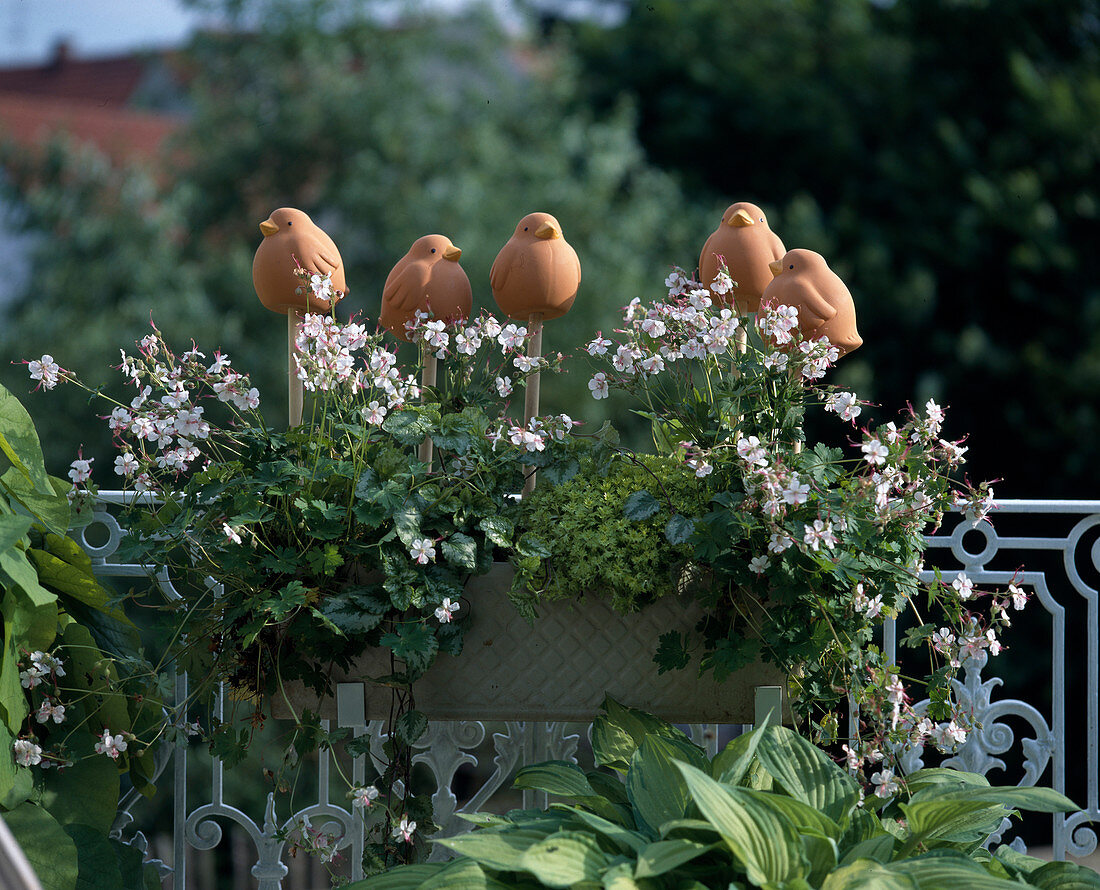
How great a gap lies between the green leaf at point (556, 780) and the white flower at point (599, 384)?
63 centimetres

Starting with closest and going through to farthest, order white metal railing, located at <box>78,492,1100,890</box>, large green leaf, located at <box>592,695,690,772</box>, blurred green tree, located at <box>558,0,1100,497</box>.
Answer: large green leaf, located at <box>592,695,690,772</box>
white metal railing, located at <box>78,492,1100,890</box>
blurred green tree, located at <box>558,0,1100,497</box>

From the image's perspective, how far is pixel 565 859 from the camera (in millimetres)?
1318

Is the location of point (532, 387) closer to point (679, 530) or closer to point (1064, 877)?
point (679, 530)

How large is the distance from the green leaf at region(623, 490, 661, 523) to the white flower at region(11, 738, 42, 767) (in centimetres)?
99

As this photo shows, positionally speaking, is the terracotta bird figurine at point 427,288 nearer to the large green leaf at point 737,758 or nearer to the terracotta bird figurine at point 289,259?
the terracotta bird figurine at point 289,259

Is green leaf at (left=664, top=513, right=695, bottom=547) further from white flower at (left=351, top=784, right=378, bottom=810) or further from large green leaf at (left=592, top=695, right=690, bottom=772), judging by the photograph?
white flower at (left=351, top=784, right=378, bottom=810)

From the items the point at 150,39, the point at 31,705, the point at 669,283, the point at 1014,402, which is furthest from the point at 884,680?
the point at 150,39

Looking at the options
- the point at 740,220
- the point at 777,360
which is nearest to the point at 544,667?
the point at 777,360

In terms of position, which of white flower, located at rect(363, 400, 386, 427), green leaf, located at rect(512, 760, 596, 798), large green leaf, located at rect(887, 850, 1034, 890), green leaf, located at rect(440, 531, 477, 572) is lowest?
large green leaf, located at rect(887, 850, 1034, 890)

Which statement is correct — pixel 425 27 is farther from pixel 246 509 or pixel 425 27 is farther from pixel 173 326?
pixel 246 509

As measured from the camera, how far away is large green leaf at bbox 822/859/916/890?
4.13 ft

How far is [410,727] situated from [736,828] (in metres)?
0.55

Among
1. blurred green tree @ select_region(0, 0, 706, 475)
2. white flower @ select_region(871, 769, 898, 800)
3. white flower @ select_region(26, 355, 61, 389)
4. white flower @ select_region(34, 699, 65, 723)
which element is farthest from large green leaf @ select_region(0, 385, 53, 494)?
blurred green tree @ select_region(0, 0, 706, 475)

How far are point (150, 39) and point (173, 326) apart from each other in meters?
2.66
